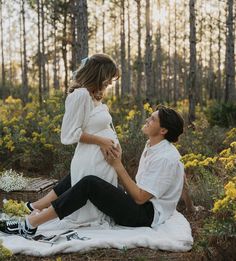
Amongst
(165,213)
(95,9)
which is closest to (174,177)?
(165,213)

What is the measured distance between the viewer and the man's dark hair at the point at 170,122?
14.2 feet

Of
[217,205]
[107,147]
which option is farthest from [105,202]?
[217,205]

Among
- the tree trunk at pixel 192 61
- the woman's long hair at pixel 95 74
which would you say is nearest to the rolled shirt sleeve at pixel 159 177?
the woman's long hair at pixel 95 74

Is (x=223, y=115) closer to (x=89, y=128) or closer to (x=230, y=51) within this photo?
(x=230, y=51)

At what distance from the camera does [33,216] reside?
4117 mm

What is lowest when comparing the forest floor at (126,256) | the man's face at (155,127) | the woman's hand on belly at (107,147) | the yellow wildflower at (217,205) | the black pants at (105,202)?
the forest floor at (126,256)

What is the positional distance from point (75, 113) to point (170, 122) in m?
0.80

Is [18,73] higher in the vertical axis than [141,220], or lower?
higher

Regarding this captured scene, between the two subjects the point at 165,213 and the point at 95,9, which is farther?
the point at 95,9

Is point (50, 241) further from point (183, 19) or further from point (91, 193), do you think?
point (183, 19)

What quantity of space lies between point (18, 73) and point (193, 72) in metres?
40.2

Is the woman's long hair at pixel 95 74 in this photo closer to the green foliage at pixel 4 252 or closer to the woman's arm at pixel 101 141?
the woman's arm at pixel 101 141

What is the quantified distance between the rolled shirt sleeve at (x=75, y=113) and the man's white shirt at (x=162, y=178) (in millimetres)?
633

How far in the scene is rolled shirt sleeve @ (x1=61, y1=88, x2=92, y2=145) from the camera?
4.34 metres
